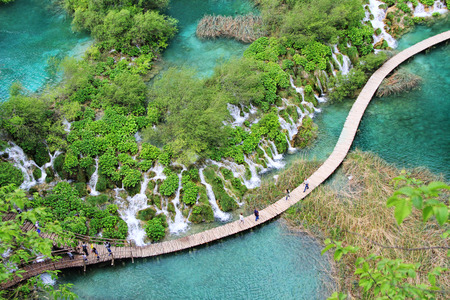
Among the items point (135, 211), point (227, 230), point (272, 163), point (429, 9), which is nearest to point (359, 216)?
point (272, 163)

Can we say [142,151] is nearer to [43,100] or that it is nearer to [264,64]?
[43,100]

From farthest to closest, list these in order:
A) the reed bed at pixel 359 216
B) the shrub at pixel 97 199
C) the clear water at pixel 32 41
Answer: the clear water at pixel 32 41 → the shrub at pixel 97 199 → the reed bed at pixel 359 216

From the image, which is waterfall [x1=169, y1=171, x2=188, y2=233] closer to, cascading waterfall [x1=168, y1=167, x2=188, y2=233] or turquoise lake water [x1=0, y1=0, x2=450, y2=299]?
cascading waterfall [x1=168, y1=167, x2=188, y2=233]

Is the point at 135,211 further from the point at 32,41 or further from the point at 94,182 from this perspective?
the point at 32,41

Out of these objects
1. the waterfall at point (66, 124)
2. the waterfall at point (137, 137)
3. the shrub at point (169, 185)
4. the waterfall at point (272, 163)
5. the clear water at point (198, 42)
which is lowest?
the waterfall at point (272, 163)

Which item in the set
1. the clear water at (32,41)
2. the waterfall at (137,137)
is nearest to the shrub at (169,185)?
the waterfall at (137,137)

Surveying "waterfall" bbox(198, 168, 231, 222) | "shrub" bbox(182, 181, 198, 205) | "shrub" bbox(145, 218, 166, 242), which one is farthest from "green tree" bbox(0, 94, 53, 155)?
"waterfall" bbox(198, 168, 231, 222)

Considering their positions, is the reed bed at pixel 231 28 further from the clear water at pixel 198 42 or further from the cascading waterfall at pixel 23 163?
A: the cascading waterfall at pixel 23 163
